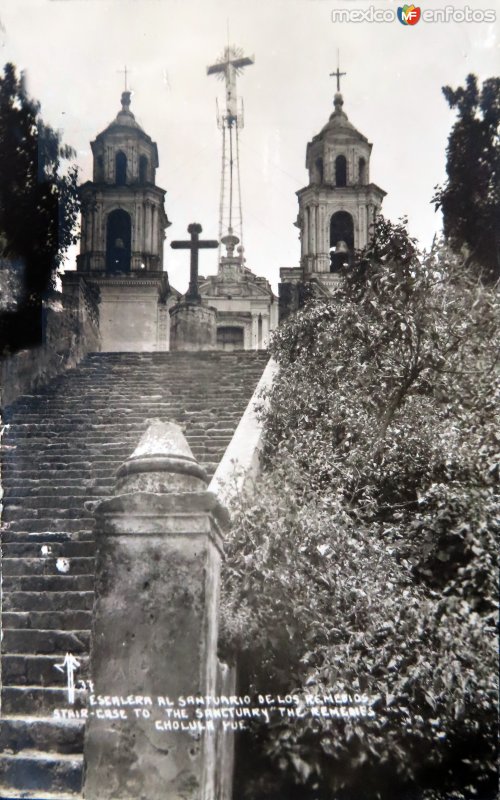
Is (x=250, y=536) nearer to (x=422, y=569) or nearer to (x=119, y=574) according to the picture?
(x=422, y=569)

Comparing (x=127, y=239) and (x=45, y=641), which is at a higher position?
(x=127, y=239)

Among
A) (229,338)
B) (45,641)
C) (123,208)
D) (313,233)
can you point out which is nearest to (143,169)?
(123,208)

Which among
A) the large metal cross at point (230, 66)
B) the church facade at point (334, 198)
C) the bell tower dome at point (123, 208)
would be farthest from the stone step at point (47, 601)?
the church facade at point (334, 198)

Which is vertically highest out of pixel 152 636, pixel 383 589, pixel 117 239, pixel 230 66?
pixel 117 239

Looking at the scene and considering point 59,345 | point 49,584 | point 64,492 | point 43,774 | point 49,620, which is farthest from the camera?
point 59,345

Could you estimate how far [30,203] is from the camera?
10672mm

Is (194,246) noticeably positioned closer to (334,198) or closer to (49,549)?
(49,549)

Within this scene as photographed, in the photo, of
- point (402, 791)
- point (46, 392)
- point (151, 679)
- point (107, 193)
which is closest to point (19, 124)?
point (46, 392)

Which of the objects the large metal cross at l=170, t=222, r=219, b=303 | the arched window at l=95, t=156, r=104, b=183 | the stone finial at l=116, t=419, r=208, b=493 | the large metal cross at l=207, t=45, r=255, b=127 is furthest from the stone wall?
the arched window at l=95, t=156, r=104, b=183

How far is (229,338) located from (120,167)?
25.3 feet

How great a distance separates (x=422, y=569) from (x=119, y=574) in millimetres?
2852

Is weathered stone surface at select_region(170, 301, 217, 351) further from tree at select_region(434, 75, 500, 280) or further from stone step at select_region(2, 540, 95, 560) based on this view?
stone step at select_region(2, 540, 95, 560)

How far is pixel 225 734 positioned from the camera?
4.61 meters
